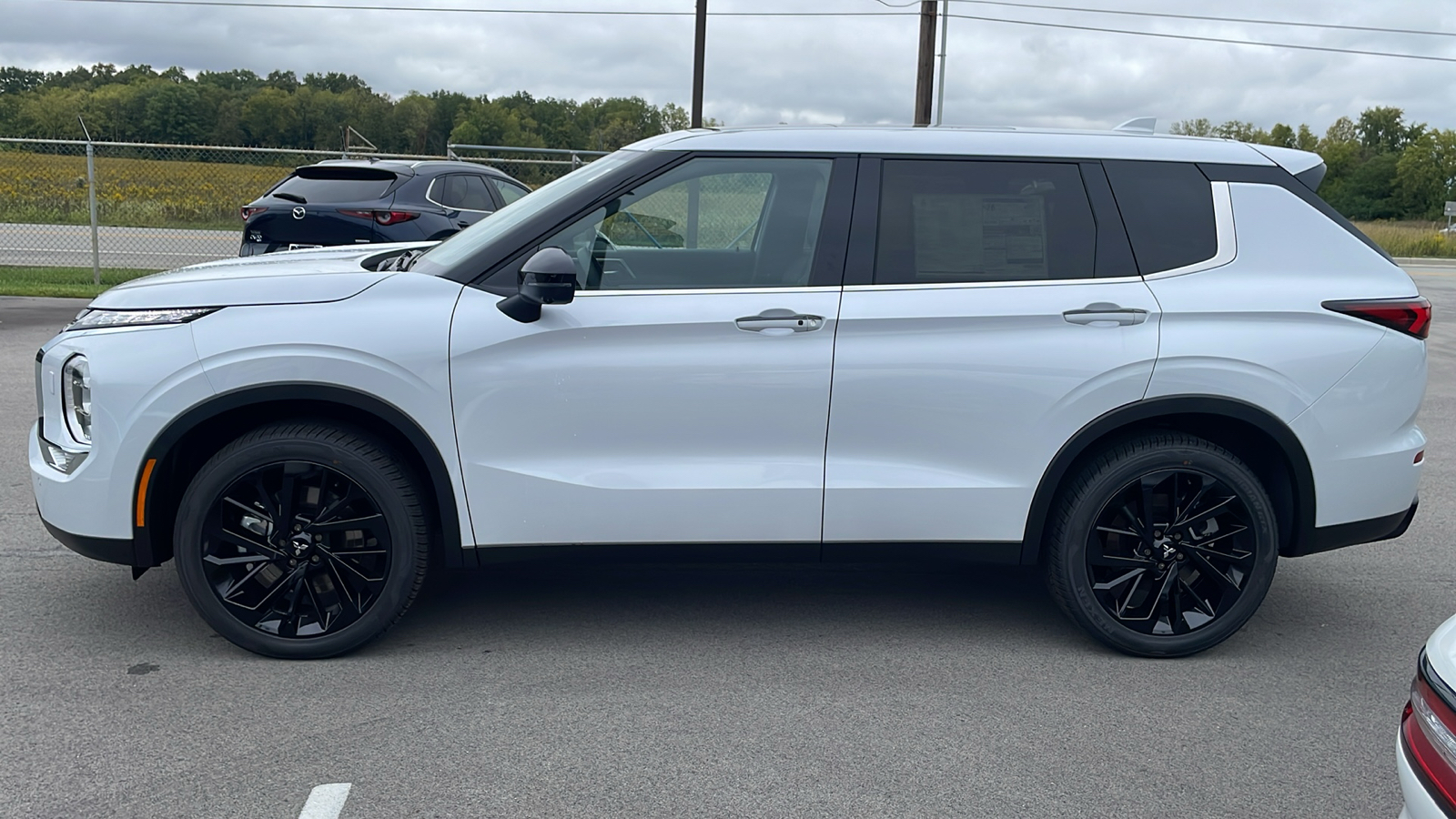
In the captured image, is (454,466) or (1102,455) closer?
(454,466)

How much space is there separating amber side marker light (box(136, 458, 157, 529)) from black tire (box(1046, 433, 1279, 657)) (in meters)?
3.00

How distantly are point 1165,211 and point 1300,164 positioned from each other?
58 centimetres

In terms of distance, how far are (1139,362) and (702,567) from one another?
2.02 m

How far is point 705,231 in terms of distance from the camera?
4.20m

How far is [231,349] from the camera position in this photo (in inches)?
146

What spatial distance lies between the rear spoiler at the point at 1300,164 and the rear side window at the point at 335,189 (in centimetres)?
899

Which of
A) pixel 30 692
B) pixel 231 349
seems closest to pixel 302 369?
pixel 231 349

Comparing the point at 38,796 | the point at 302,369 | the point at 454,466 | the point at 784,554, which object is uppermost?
the point at 302,369

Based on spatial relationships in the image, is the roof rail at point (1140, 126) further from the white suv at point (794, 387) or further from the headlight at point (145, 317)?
the headlight at point (145, 317)

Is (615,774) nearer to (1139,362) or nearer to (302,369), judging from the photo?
(302,369)

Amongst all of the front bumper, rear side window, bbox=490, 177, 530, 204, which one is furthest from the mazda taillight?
rear side window, bbox=490, 177, 530, 204

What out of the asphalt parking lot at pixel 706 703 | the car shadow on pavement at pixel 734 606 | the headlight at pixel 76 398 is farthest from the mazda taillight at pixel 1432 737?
the headlight at pixel 76 398

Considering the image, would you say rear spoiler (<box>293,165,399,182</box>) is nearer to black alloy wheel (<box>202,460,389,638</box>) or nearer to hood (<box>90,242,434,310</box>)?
hood (<box>90,242,434,310</box>)

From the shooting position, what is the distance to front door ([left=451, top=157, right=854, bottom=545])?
149 inches
